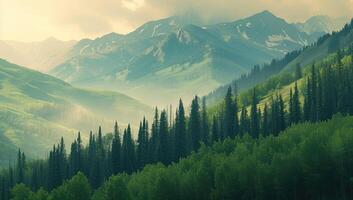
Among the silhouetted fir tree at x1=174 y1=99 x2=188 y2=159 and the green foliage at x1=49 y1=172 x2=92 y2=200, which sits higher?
the silhouetted fir tree at x1=174 y1=99 x2=188 y2=159

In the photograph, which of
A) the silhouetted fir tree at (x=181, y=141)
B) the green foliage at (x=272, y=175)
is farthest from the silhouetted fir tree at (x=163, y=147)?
the green foliage at (x=272, y=175)

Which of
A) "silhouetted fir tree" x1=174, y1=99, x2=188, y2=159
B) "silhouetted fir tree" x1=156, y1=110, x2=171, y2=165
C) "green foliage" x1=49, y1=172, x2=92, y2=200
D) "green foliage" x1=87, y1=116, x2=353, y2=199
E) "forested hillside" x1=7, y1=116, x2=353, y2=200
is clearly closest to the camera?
"green foliage" x1=87, y1=116, x2=353, y2=199

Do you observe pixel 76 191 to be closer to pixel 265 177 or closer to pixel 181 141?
pixel 265 177

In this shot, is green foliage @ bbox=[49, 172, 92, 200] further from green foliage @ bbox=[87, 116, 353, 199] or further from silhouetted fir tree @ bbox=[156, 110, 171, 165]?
silhouetted fir tree @ bbox=[156, 110, 171, 165]

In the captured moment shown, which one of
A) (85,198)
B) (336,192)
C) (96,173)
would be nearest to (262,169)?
(336,192)

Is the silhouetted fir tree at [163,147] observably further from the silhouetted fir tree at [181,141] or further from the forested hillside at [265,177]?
the forested hillside at [265,177]

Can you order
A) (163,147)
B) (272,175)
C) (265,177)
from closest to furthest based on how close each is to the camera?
1. (265,177)
2. (272,175)
3. (163,147)

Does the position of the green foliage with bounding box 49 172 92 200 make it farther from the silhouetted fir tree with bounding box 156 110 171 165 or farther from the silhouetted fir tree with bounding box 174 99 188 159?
the silhouetted fir tree with bounding box 156 110 171 165

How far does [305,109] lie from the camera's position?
623 ft

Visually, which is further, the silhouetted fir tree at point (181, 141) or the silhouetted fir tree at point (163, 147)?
the silhouetted fir tree at point (163, 147)

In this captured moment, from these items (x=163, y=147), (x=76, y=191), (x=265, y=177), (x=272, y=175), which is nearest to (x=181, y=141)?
(x=163, y=147)

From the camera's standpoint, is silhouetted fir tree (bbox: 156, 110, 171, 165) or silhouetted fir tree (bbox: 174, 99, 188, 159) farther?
silhouetted fir tree (bbox: 156, 110, 171, 165)

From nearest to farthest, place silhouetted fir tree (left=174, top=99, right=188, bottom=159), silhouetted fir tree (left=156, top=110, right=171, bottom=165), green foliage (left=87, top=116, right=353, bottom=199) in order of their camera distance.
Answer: green foliage (left=87, top=116, right=353, bottom=199) → silhouetted fir tree (left=174, top=99, right=188, bottom=159) → silhouetted fir tree (left=156, top=110, right=171, bottom=165)

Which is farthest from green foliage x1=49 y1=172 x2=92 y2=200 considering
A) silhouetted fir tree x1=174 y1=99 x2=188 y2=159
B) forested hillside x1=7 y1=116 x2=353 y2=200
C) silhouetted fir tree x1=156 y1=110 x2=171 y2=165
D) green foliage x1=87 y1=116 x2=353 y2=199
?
silhouetted fir tree x1=156 y1=110 x2=171 y2=165
